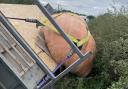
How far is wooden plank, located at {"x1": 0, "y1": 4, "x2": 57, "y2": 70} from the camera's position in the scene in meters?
7.21

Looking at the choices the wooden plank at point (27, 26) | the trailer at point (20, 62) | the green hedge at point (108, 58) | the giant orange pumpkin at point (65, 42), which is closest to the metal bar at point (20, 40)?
the trailer at point (20, 62)

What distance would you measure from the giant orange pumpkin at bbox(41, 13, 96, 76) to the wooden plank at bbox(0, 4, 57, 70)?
0.66ft

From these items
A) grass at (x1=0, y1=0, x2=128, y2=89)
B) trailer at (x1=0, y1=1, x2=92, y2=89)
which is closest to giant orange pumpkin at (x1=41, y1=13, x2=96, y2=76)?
grass at (x1=0, y1=0, x2=128, y2=89)

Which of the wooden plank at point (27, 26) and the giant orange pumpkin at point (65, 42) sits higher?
the wooden plank at point (27, 26)

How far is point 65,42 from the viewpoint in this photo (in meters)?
7.56

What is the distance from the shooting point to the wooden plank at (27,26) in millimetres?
7215

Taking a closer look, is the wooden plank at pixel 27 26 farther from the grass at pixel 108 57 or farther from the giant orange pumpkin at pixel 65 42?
the grass at pixel 108 57

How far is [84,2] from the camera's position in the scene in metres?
12.2

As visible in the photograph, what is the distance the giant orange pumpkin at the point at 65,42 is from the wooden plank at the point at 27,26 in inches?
7.9

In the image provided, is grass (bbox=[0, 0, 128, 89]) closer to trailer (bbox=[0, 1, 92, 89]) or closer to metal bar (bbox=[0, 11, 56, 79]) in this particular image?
trailer (bbox=[0, 1, 92, 89])

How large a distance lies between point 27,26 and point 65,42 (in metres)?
0.79

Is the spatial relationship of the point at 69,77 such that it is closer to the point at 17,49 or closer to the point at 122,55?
the point at 122,55

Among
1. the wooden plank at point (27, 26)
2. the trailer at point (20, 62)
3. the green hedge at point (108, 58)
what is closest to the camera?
the trailer at point (20, 62)

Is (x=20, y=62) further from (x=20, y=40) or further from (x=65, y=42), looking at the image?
(x=65, y=42)
